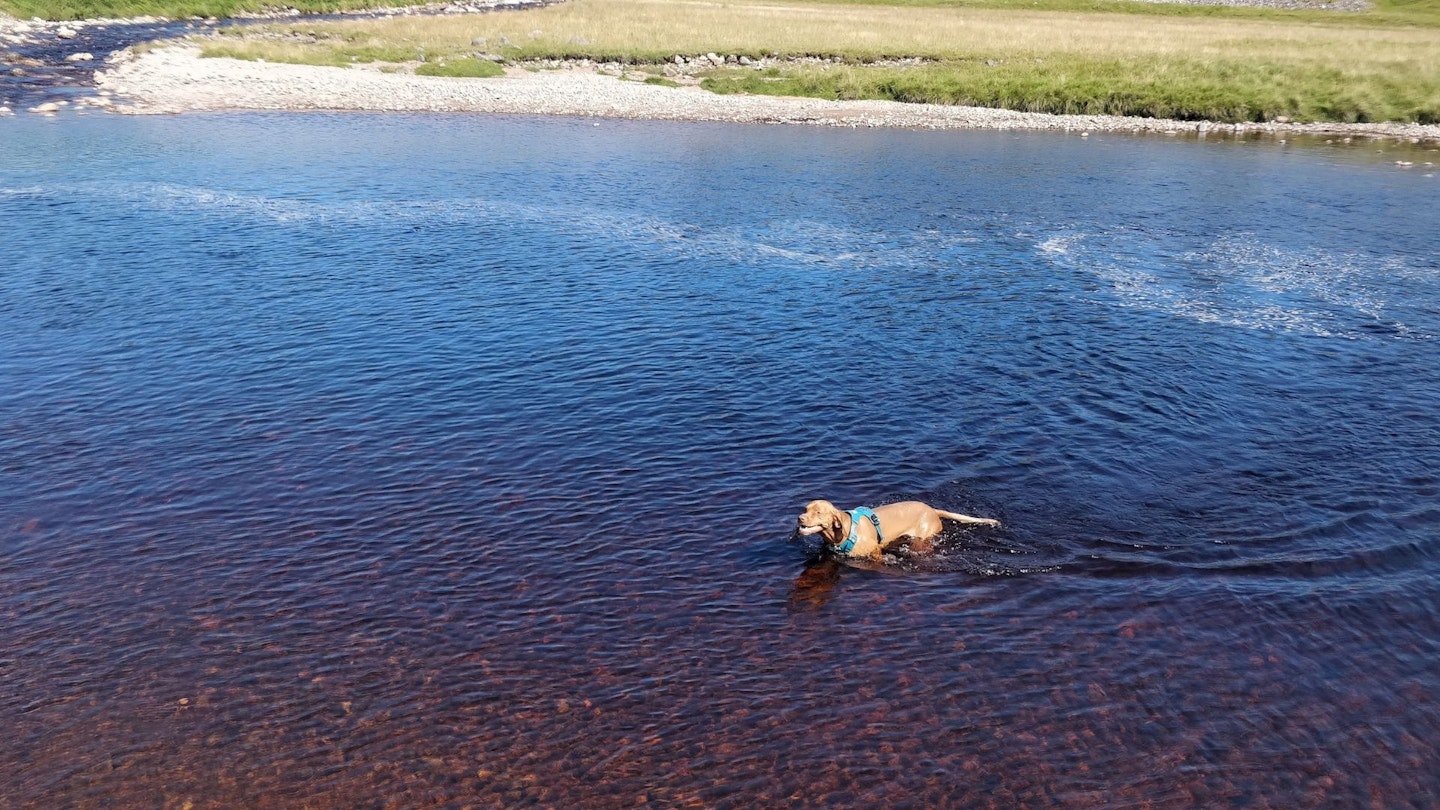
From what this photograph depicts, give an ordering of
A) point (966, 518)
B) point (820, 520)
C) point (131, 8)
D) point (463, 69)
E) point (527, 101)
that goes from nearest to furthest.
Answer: point (820, 520) < point (966, 518) < point (527, 101) < point (463, 69) < point (131, 8)

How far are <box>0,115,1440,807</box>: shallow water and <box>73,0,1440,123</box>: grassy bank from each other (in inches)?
1043

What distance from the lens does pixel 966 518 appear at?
14.6 metres

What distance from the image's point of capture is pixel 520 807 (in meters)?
9.94

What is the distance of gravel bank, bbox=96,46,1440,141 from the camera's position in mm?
52031

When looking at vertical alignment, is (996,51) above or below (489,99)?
above

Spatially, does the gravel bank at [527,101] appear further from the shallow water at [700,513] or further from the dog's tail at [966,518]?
the dog's tail at [966,518]

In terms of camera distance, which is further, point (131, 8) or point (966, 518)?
point (131, 8)

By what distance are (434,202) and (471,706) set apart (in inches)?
1048

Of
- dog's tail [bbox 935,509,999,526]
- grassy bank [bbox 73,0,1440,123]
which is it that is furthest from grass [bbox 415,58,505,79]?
dog's tail [bbox 935,509,999,526]

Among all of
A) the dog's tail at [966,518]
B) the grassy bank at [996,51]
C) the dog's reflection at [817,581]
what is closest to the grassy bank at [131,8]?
the grassy bank at [996,51]

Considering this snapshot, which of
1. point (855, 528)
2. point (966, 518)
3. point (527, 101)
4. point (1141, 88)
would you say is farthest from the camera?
point (1141, 88)

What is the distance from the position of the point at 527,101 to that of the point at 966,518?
151 feet

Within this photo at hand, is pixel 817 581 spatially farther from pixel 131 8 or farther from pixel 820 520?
pixel 131 8

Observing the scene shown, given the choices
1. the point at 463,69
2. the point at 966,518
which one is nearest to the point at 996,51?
the point at 463,69
